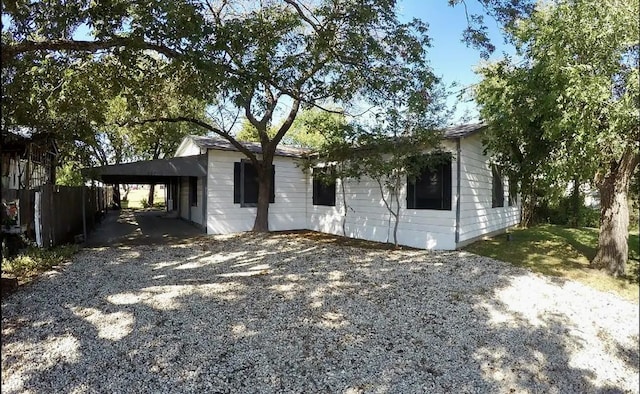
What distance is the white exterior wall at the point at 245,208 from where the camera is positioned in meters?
9.90

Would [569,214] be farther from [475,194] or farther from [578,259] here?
[475,194]

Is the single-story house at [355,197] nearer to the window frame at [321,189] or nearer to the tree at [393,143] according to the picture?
the window frame at [321,189]

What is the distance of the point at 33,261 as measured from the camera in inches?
220

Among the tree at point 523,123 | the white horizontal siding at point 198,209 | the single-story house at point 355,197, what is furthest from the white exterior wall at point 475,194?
the white horizontal siding at point 198,209

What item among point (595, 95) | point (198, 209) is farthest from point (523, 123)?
point (198, 209)

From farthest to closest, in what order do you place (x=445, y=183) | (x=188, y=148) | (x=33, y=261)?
1. (x=188, y=148)
2. (x=445, y=183)
3. (x=33, y=261)

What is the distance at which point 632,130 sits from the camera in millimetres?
2295

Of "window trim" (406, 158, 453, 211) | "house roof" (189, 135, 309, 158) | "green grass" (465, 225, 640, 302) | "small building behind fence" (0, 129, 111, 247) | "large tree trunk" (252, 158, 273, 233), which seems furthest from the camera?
"large tree trunk" (252, 158, 273, 233)

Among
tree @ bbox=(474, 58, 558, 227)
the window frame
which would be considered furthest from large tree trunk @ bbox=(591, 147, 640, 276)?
the window frame

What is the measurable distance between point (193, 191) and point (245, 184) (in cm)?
345

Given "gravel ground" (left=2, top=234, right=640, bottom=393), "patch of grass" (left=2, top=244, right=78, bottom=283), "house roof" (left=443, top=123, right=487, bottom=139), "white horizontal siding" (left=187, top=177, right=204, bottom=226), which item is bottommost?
"gravel ground" (left=2, top=234, right=640, bottom=393)

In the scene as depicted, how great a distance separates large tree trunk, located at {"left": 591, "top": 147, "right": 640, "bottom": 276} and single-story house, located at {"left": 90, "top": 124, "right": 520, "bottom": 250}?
4015 mm

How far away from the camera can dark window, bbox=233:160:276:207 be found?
10.3 metres

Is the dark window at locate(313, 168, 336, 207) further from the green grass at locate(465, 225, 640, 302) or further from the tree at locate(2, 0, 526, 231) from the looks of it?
the green grass at locate(465, 225, 640, 302)
